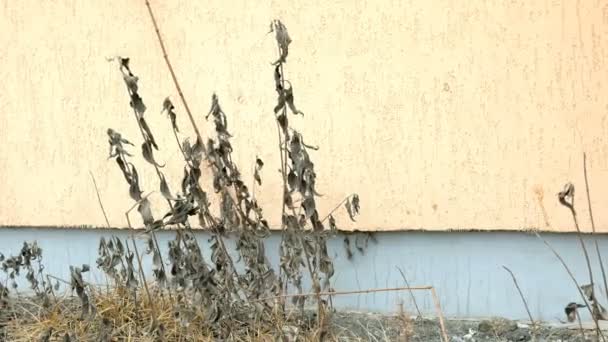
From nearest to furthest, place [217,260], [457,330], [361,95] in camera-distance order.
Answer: [217,260], [457,330], [361,95]

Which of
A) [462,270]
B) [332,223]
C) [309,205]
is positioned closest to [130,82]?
[309,205]

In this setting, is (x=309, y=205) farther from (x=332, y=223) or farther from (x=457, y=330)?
(x=457, y=330)

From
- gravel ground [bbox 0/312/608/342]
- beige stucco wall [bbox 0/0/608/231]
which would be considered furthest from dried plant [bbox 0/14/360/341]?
beige stucco wall [bbox 0/0/608/231]

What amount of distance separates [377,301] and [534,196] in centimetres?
93

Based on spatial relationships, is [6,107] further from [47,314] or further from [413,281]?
[413,281]

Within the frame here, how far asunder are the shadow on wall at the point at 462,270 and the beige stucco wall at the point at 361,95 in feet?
0.39

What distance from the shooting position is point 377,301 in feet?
12.1

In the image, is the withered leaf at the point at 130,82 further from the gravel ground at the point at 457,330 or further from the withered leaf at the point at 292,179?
the gravel ground at the point at 457,330

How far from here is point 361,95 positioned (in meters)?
3.50

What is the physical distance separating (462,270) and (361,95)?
0.96m

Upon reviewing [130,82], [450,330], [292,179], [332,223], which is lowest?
[450,330]

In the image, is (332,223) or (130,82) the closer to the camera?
(130,82)

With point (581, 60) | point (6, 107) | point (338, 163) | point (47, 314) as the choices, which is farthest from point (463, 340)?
point (6, 107)

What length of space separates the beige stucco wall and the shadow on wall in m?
0.12
